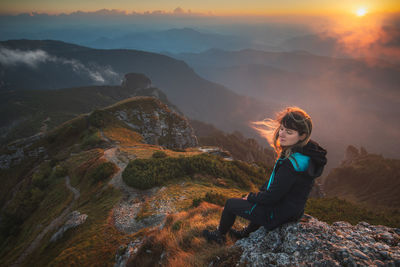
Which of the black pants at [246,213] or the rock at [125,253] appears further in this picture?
the rock at [125,253]

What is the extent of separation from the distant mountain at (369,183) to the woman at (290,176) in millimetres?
56309

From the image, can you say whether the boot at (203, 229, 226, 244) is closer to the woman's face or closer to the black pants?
the black pants

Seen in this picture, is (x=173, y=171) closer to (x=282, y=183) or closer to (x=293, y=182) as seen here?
(x=282, y=183)

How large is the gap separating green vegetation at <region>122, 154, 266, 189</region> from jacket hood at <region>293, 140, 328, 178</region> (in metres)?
12.1

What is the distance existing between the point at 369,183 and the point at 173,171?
74764mm

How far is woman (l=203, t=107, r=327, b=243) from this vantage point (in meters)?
4.16

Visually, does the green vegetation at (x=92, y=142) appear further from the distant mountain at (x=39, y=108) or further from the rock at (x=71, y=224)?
the distant mountain at (x=39, y=108)

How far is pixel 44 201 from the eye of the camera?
18.1 metres

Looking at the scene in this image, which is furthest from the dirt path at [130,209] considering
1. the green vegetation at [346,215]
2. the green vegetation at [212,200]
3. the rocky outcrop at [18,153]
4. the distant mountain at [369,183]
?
the distant mountain at [369,183]

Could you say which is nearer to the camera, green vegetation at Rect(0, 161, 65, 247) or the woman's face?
the woman's face

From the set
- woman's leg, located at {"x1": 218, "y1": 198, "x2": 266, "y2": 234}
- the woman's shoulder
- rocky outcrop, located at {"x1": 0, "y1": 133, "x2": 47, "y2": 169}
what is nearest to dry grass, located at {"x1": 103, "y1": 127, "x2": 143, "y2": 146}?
rocky outcrop, located at {"x1": 0, "y1": 133, "x2": 47, "y2": 169}

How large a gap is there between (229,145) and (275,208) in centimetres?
9979

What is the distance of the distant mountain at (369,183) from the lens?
160 feet

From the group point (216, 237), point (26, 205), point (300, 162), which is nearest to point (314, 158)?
point (300, 162)
